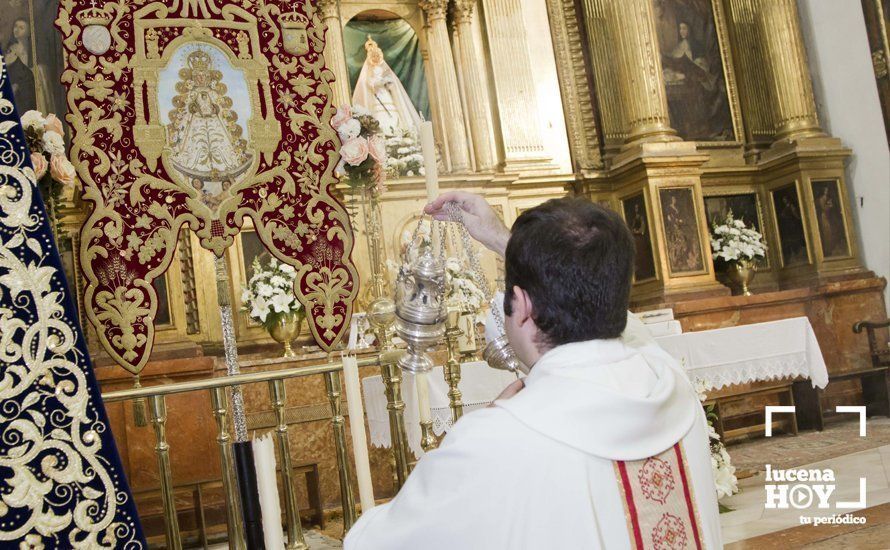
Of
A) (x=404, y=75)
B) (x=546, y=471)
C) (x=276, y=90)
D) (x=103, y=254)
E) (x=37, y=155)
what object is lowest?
(x=546, y=471)

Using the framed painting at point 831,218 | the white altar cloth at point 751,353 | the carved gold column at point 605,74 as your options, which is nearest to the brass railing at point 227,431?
the white altar cloth at point 751,353

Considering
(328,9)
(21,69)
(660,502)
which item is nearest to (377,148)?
(660,502)

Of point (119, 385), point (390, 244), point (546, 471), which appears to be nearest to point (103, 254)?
point (546, 471)

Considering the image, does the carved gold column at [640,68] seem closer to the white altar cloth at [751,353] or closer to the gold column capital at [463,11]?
the gold column capital at [463,11]

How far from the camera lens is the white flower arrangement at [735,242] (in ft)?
31.1

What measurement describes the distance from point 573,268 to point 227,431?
175 centimetres

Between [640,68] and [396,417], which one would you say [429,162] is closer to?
[396,417]

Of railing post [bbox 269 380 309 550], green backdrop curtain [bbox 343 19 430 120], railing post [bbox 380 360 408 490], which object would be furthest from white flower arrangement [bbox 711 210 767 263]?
railing post [bbox 269 380 309 550]

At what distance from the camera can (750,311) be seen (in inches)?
354

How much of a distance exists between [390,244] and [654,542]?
23.3 ft

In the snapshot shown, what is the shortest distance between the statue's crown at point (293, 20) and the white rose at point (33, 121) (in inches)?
36.9

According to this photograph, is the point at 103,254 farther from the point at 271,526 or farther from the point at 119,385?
the point at 119,385

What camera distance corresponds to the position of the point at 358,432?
103 inches

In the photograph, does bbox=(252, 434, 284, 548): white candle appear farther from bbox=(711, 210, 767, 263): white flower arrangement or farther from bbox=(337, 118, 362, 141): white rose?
bbox=(711, 210, 767, 263): white flower arrangement
